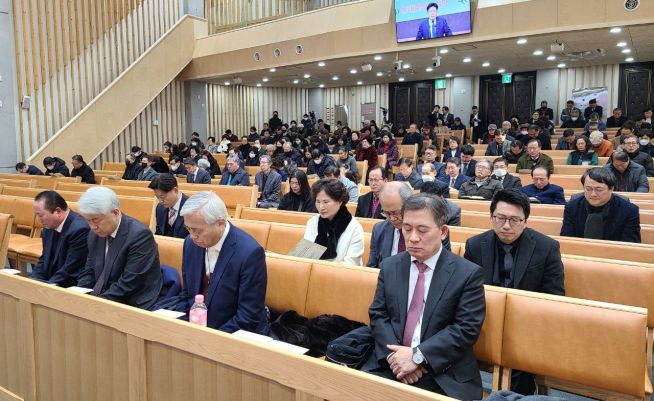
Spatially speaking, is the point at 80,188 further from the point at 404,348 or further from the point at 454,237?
the point at 404,348

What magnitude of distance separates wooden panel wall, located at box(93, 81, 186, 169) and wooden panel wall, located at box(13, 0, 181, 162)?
4.78ft

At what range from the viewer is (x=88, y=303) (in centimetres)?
224

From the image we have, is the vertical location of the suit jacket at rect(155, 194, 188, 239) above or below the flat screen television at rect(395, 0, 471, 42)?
below

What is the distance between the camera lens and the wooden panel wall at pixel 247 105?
57.9 feet

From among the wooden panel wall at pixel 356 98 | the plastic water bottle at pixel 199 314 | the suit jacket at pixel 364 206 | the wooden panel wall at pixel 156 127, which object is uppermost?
the wooden panel wall at pixel 356 98

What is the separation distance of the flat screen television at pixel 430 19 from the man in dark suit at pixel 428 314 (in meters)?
8.76

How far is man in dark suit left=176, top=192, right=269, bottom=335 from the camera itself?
2.57m

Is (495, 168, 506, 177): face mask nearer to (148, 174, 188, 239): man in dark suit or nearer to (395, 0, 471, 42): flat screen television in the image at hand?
(148, 174, 188, 239): man in dark suit

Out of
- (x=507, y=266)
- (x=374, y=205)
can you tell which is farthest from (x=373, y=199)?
(x=507, y=266)

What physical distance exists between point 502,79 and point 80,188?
44.6ft

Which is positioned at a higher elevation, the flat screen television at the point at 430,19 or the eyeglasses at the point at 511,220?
the flat screen television at the point at 430,19

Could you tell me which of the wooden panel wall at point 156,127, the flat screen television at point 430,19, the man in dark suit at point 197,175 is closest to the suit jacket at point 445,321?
the man in dark suit at point 197,175

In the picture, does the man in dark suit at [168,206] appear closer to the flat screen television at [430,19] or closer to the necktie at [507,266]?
the necktie at [507,266]

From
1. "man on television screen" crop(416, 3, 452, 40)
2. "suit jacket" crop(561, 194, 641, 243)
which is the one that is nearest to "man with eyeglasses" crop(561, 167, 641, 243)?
"suit jacket" crop(561, 194, 641, 243)
